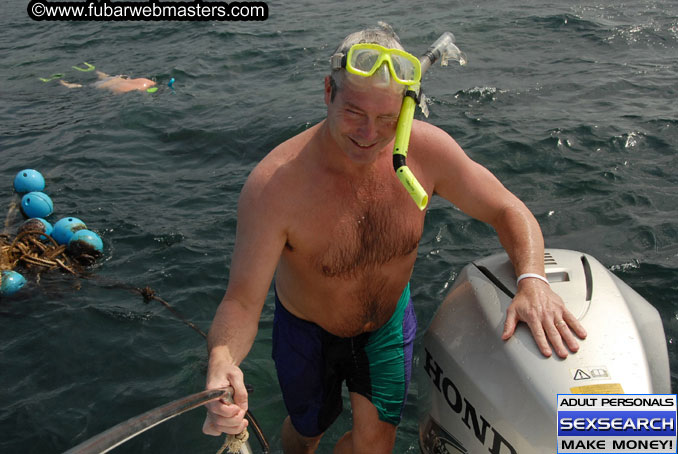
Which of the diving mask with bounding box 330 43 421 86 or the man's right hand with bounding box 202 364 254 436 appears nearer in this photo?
the man's right hand with bounding box 202 364 254 436

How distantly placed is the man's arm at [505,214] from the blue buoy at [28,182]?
455 centimetres

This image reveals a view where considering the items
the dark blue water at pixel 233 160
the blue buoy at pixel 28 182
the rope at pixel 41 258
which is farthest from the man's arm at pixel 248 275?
the blue buoy at pixel 28 182

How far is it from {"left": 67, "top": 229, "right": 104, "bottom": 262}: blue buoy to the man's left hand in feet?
11.8

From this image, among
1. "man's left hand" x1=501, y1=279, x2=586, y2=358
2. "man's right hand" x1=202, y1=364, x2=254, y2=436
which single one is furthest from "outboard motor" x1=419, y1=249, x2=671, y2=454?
"man's right hand" x1=202, y1=364, x2=254, y2=436

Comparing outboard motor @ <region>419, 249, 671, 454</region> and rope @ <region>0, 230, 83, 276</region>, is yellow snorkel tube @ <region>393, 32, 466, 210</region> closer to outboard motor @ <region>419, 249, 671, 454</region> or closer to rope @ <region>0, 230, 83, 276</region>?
outboard motor @ <region>419, 249, 671, 454</region>

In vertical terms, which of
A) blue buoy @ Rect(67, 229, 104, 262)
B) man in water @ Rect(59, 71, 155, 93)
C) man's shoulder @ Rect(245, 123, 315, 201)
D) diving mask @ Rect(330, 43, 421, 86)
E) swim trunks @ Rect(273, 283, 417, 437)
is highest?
diving mask @ Rect(330, 43, 421, 86)

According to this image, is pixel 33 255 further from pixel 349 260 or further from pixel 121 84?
pixel 121 84

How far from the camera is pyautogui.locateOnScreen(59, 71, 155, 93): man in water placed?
28.9ft

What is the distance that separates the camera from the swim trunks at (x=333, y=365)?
2.81 metres

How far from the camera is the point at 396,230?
2635mm

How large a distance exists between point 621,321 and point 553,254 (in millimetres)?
543

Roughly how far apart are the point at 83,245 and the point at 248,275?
3050 millimetres

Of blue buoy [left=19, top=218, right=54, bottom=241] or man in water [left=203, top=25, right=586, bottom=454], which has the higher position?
man in water [left=203, top=25, right=586, bottom=454]

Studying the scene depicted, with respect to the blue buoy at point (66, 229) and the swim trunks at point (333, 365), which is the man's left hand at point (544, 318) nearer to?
the swim trunks at point (333, 365)
